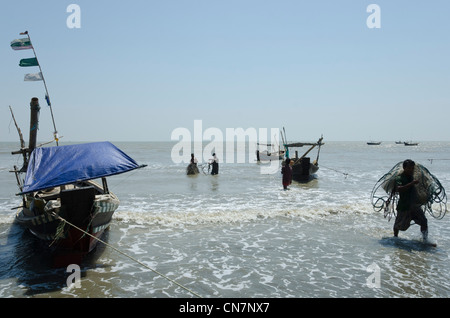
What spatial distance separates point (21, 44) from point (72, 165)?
7167mm

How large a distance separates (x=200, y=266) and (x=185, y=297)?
4.60 feet

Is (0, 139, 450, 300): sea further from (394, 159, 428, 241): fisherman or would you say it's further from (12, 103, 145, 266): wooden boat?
(394, 159, 428, 241): fisherman

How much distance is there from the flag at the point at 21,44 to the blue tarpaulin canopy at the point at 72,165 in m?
5.62

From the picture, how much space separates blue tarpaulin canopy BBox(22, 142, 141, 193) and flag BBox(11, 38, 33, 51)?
5619 mm

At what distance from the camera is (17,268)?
716 centimetres

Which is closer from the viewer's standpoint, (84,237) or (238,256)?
(84,237)

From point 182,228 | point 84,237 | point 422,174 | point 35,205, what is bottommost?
point 182,228

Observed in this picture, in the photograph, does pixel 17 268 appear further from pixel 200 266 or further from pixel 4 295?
pixel 200 266

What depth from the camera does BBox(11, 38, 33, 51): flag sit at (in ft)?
37.9

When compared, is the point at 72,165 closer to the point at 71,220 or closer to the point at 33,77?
the point at 71,220
